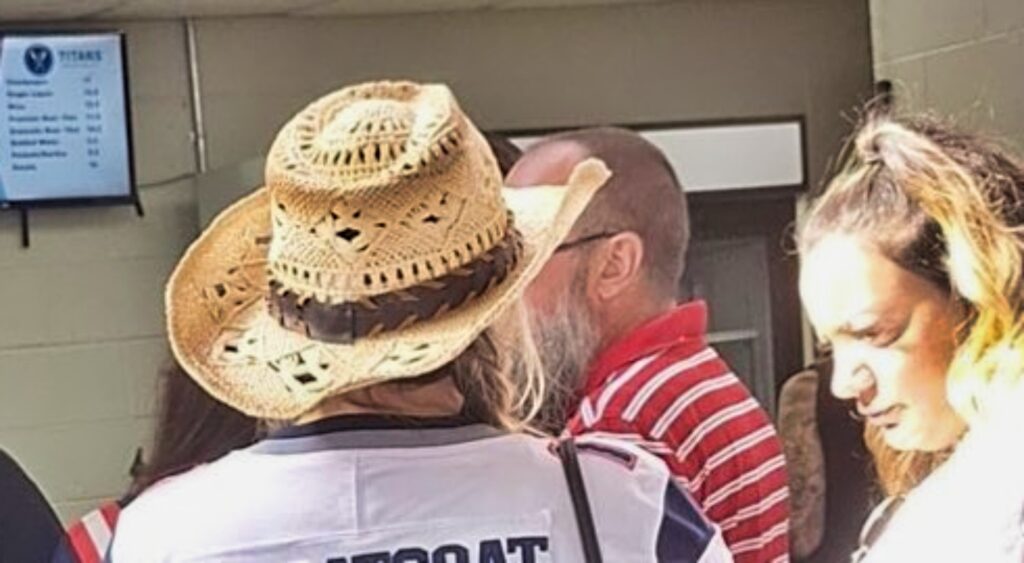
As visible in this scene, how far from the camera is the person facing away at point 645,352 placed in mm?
1903

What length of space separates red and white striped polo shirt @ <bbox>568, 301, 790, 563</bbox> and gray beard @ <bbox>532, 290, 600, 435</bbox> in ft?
0.09

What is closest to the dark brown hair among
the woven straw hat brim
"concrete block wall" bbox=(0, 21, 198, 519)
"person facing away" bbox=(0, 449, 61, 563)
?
"person facing away" bbox=(0, 449, 61, 563)

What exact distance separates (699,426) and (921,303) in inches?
23.1

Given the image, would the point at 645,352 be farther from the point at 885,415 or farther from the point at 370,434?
the point at 370,434

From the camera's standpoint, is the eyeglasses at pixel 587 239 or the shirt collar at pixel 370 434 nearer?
the shirt collar at pixel 370 434

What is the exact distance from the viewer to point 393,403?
121 cm

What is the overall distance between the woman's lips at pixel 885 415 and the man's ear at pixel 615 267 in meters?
0.68

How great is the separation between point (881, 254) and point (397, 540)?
1.45 feet

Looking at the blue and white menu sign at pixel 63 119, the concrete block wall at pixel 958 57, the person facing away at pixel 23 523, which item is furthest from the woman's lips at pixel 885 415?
the blue and white menu sign at pixel 63 119

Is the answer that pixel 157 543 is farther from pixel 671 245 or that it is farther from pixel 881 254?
pixel 671 245

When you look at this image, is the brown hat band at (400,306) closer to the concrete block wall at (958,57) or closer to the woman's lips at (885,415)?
the woman's lips at (885,415)

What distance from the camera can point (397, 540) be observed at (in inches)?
46.6

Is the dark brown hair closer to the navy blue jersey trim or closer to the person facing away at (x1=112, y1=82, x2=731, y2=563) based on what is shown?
the person facing away at (x1=112, y1=82, x2=731, y2=563)

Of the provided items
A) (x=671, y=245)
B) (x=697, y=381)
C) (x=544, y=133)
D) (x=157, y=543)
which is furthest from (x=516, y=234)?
(x=544, y=133)
